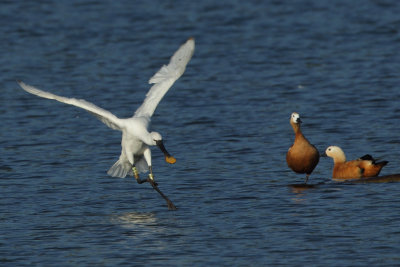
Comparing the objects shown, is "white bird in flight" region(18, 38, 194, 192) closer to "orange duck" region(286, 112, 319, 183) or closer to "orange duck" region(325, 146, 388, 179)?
"orange duck" region(286, 112, 319, 183)

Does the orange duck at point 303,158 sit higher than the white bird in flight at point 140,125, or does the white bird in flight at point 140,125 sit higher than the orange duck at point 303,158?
the white bird in flight at point 140,125

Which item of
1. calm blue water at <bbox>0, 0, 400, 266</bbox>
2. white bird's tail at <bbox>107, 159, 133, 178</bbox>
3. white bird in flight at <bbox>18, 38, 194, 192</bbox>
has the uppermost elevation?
white bird in flight at <bbox>18, 38, 194, 192</bbox>

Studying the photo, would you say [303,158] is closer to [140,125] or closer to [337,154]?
[337,154]

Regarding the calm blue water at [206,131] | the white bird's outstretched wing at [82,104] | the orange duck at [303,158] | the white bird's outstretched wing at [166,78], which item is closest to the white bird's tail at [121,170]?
the calm blue water at [206,131]

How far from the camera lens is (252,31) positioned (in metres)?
28.3

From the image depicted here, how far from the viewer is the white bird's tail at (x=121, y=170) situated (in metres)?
14.0

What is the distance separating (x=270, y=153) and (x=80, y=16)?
1636cm

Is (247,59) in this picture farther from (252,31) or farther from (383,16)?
(383,16)

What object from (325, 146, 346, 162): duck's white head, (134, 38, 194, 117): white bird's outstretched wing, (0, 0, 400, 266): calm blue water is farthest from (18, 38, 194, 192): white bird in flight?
(325, 146, 346, 162): duck's white head

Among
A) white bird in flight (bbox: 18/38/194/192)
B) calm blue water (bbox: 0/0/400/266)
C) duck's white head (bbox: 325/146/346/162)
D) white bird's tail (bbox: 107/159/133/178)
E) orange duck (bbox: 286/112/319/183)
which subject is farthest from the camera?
duck's white head (bbox: 325/146/346/162)

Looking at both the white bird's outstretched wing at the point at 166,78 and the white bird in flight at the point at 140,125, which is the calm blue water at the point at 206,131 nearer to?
the white bird in flight at the point at 140,125

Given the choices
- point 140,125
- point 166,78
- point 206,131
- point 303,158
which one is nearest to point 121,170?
point 140,125

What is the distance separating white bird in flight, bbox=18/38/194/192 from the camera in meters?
13.2

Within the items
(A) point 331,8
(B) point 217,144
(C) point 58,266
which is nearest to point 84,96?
(B) point 217,144
